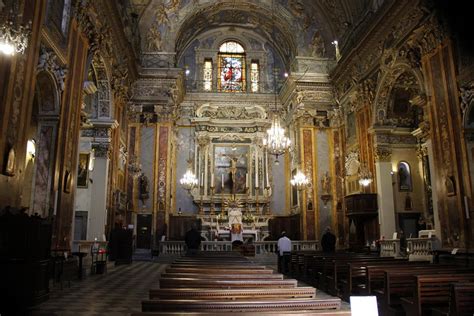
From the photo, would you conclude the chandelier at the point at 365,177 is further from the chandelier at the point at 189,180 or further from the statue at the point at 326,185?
the chandelier at the point at 189,180

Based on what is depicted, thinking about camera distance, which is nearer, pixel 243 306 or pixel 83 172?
pixel 243 306

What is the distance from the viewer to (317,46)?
2066 centimetres

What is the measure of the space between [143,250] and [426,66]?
43.5ft

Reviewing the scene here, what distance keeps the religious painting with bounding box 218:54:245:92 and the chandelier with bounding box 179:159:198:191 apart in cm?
520

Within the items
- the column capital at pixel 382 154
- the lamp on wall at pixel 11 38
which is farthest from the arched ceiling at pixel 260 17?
the lamp on wall at pixel 11 38

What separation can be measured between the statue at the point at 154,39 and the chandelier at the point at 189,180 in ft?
20.0

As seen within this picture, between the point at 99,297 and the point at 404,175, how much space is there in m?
13.5

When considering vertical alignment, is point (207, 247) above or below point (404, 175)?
below

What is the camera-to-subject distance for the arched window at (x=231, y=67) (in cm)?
2409

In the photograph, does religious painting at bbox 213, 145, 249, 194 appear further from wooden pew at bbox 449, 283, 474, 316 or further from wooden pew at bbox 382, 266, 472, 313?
wooden pew at bbox 449, 283, 474, 316

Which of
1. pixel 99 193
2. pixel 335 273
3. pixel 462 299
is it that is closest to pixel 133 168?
pixel 99 193

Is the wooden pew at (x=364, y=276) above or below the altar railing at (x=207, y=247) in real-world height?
below

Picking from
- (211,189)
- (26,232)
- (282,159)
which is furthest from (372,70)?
(26,232)

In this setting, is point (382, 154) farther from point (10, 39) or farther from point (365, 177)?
point (10, 39)
